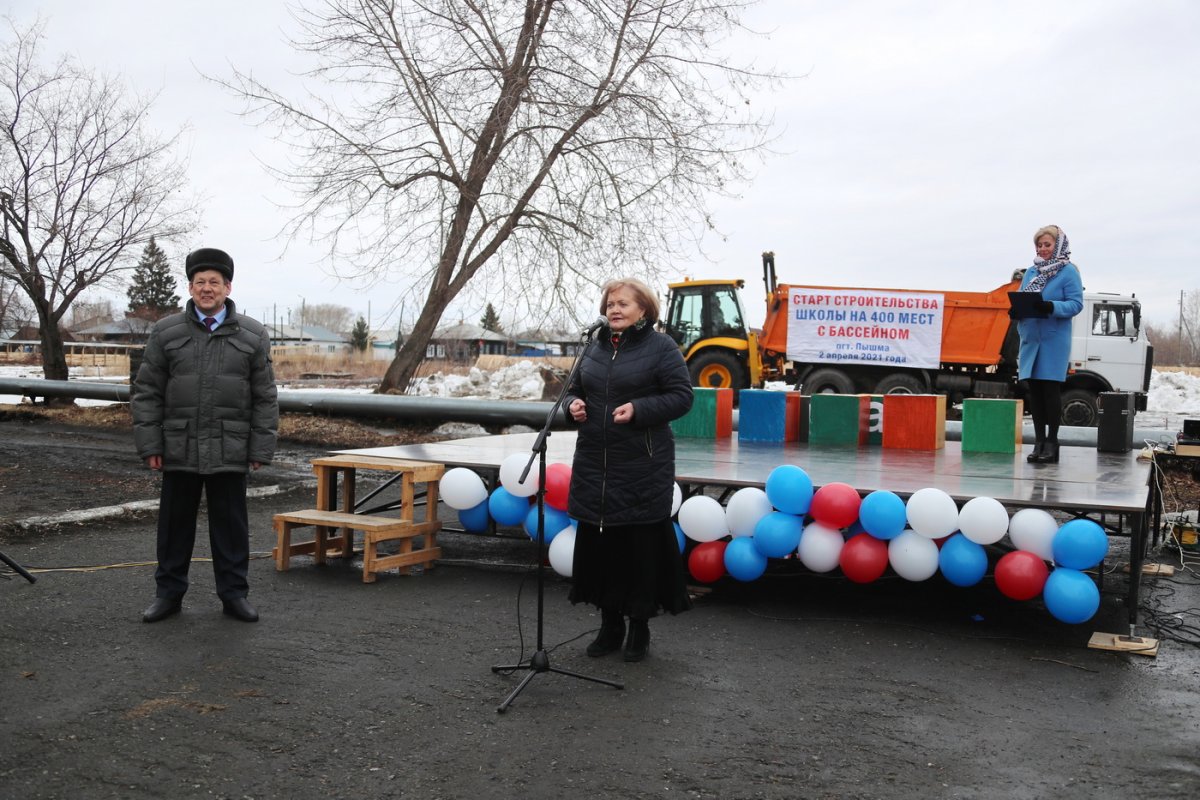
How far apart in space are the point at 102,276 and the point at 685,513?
1612 cm

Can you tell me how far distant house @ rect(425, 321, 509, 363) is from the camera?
17.2 meters

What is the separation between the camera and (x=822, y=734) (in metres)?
3.84

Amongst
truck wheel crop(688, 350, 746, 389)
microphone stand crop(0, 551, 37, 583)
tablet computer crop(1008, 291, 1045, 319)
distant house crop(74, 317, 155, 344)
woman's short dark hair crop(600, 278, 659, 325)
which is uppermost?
distant house crop(74, 317, 155, 344)

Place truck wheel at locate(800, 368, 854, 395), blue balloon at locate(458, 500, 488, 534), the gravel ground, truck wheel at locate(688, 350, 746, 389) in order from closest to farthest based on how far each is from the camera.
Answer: the gravel ground
blue balloon at locate(458, 500, 488, 534)
truck wheel at locate(800, 368, 854, 395)
truck wheel at locate(688, 350, 746, 389)

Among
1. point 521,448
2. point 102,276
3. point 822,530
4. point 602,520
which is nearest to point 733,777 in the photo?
point 602,520

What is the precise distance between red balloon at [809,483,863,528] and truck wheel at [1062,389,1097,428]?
45.5ft

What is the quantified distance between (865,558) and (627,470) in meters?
1.68

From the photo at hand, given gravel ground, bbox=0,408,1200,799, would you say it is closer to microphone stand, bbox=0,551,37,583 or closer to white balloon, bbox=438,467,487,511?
microphone stand, bbox=0,551,37,583

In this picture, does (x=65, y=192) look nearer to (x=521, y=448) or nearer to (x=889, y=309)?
(x=521, y=448)

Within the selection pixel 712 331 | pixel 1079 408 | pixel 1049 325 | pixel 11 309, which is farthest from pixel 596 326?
pixel 11 309

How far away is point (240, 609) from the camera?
17.4 ft

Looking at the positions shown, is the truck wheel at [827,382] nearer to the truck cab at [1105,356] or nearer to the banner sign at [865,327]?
the banner sign at [865,327]

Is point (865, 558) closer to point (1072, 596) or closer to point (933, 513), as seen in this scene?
point (933, 513)

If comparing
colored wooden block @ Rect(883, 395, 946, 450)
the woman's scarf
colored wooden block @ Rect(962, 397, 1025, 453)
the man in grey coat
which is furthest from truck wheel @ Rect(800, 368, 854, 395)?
the man in grey coat
